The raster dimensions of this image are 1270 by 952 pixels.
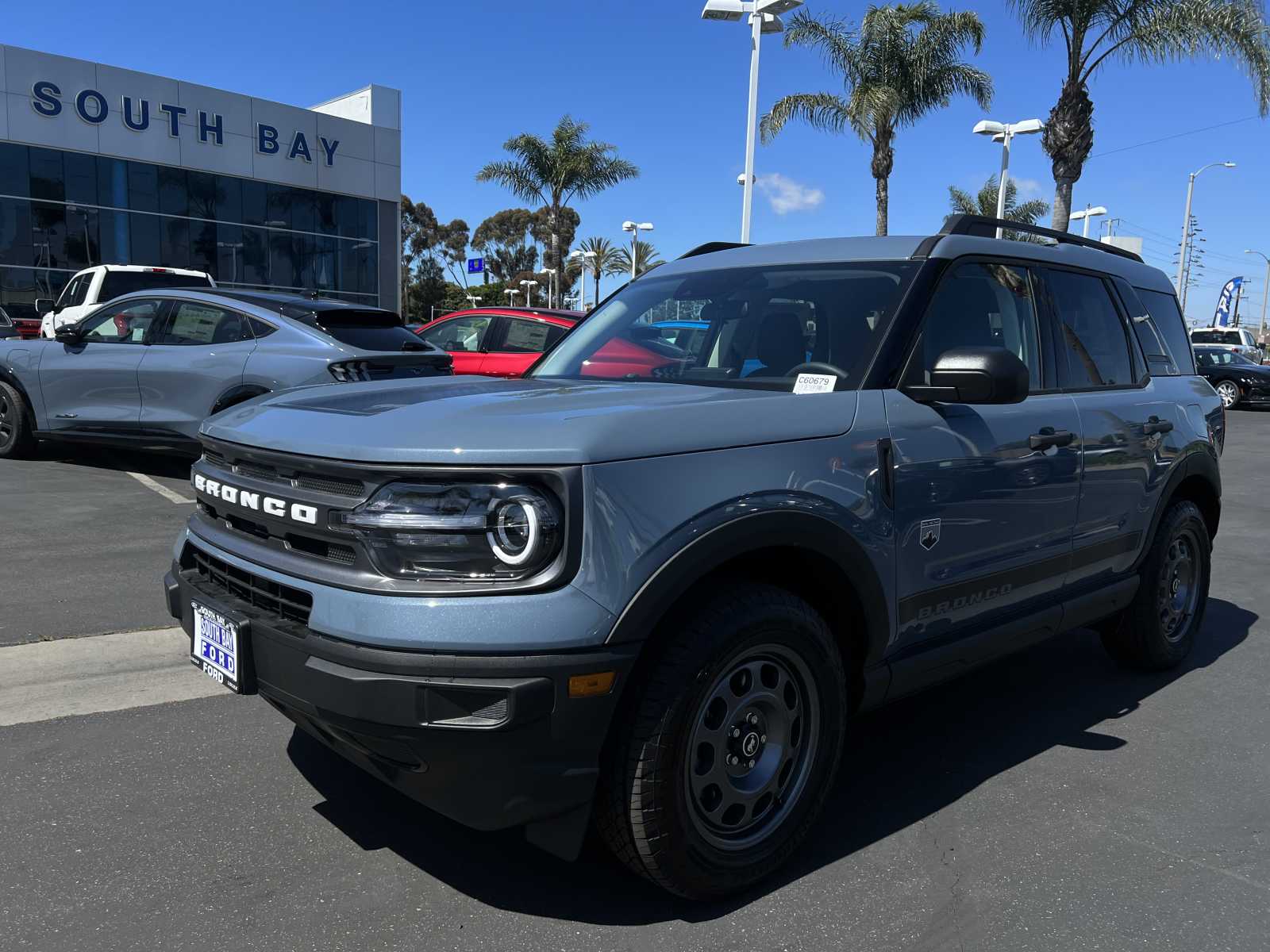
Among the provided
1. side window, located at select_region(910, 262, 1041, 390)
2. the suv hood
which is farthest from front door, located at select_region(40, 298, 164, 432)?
side window, located at select_region(910, 262, 1041, 390)


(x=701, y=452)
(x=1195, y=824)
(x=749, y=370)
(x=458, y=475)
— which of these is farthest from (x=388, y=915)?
(x=1195, y=824)

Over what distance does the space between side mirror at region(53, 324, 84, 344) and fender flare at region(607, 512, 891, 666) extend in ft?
26.7

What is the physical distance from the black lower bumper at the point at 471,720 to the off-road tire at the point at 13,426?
8149mm

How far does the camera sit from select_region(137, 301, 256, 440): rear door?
8094mm

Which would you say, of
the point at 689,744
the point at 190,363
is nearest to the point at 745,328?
the point at 689,744

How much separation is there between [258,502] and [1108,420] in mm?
3196

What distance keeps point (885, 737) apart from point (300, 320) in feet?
19.9

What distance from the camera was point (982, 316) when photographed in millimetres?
3547

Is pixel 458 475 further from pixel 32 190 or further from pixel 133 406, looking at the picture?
pixel 32 190

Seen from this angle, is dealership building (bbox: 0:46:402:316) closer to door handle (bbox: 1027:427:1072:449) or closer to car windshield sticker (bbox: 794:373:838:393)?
car windshield sticker (bbox: 794:373:838:393)

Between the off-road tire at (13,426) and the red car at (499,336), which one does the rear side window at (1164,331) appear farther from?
Result: the off-road tire at (13,426)

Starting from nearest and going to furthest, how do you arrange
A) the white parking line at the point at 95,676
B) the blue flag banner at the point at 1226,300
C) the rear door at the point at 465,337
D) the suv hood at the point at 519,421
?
1. the suv hood at the point at 519,421
2. the white parking line at the point at 95,676
3. the rear door at the point at 465,337
4. the blue flag banner at the point at 1226,300

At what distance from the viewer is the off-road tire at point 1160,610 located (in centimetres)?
446

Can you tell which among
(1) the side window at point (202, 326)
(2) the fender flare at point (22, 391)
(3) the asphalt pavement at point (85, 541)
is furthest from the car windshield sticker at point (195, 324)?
(2) the fender flare at point (22, 391)
